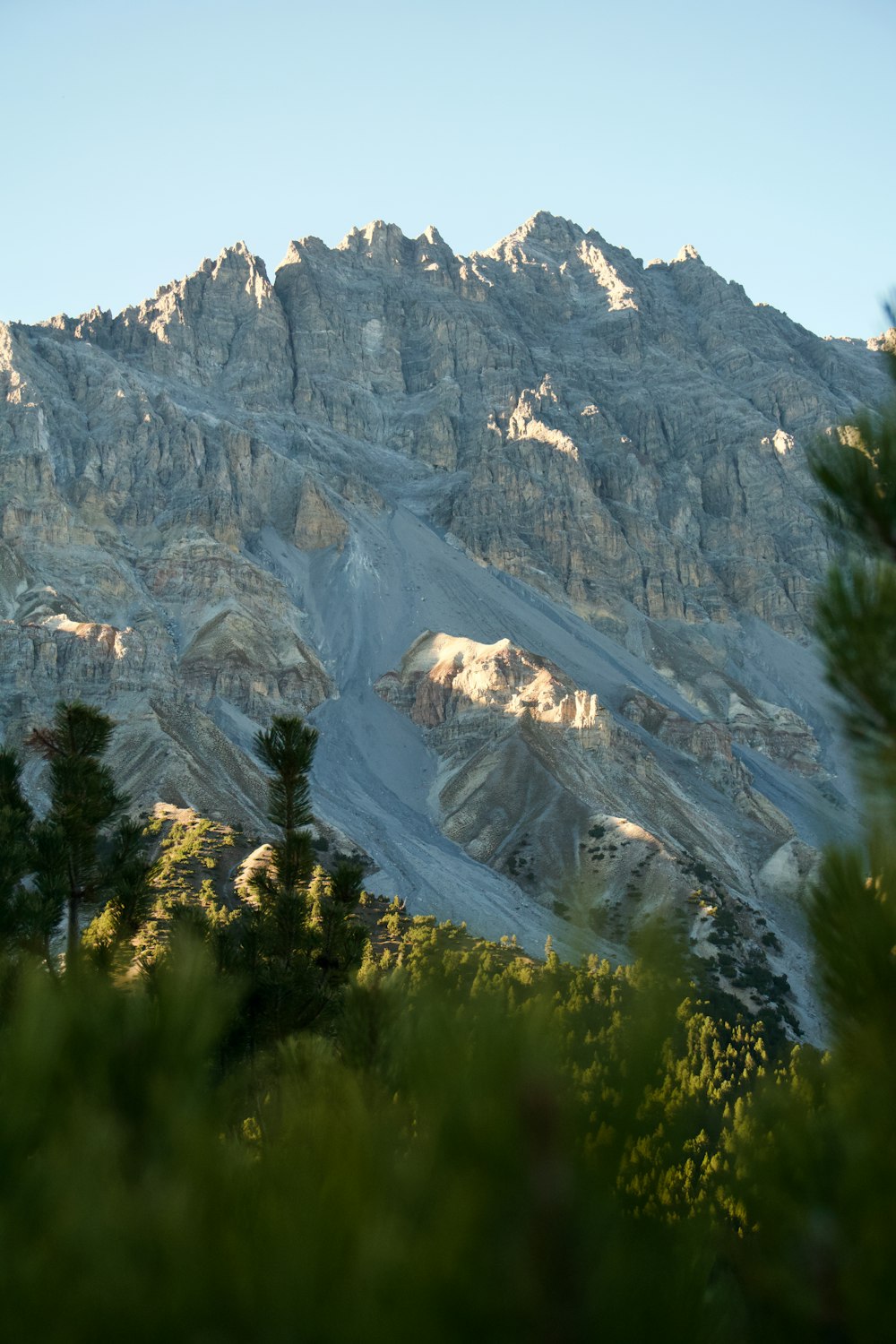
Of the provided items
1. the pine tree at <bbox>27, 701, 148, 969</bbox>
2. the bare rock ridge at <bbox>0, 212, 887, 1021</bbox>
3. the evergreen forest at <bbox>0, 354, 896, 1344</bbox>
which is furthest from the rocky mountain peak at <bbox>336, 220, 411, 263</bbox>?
the evergreen forest at <bbox>0, 354, 896, 1344</bbox>

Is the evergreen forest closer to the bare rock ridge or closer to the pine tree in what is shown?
the pine tree

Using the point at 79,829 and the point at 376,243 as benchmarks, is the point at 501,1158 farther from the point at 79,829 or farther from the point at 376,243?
the point at 376,243

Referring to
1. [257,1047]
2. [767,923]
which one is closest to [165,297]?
[767,923]

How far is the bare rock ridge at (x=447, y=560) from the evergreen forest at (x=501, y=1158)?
45.7 m

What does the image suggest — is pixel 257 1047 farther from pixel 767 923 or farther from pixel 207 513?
pixel 207 513

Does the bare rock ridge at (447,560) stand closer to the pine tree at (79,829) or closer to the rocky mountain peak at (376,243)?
the rocky mountain peak at (376,243)

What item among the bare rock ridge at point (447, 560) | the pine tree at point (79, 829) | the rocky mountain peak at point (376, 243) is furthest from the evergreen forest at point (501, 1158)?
the rocky mountain peak at point (376, 243)

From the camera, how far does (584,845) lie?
72812 mm

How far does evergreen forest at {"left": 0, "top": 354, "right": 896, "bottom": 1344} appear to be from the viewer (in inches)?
106

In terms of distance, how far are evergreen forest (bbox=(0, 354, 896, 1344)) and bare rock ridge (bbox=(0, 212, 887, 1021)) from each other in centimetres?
4574

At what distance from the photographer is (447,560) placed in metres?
126

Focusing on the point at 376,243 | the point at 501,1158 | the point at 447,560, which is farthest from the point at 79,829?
the point at 376,243

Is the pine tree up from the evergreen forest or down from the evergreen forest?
down

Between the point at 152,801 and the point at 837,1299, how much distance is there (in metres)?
64.3
